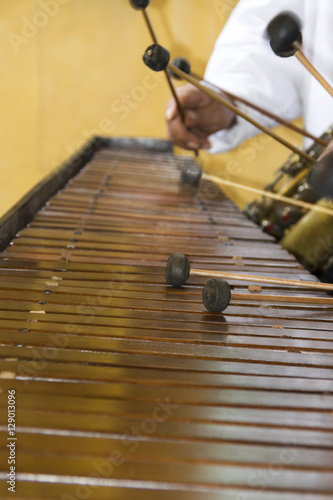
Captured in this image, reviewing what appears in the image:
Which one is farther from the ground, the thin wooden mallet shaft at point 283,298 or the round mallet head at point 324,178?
the round mallet head at point 324,178

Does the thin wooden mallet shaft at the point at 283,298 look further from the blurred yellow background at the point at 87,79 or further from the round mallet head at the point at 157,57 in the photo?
the blurred yellow background at the point at 87,79

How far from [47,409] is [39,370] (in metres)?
0.11

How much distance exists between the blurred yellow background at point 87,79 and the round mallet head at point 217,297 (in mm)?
3878

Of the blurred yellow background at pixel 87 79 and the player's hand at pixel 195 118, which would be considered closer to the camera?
the player's hand at pixel 195 118

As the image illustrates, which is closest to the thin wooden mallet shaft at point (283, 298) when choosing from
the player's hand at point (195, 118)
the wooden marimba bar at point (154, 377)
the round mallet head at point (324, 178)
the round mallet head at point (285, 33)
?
the wooden marimba bar at point (154, 377)

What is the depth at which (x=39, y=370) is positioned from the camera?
0.83m

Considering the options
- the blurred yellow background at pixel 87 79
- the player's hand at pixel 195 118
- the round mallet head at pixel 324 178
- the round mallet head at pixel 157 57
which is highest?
the round mallet head at pixel 324 178

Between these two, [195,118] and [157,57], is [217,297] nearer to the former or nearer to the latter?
[157,57]

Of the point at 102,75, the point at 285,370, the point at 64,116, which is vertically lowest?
the point at 64,116

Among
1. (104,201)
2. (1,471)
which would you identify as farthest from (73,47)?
(1,471)

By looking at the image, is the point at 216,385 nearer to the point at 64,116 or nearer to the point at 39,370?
the point at 39,370

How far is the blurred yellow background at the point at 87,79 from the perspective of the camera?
15.4 ft

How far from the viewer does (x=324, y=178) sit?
29.4 inches

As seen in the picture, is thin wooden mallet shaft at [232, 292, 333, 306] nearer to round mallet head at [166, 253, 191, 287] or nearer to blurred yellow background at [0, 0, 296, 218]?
round mallet head at [166, 253, 191, 287]
